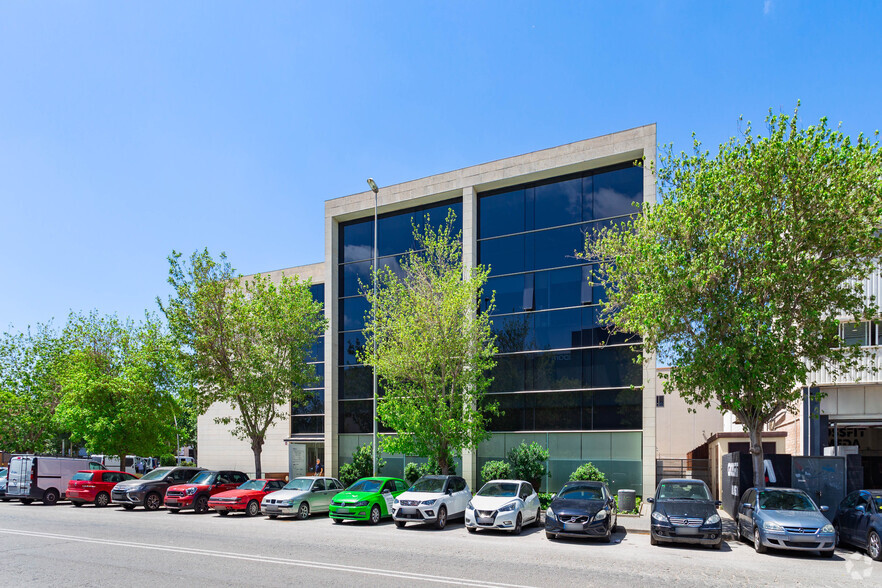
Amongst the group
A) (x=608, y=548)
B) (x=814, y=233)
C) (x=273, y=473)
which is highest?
(x=814, y=233)

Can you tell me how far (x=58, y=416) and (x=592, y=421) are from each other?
28.3 m

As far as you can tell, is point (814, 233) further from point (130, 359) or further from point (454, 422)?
point (130, 359)

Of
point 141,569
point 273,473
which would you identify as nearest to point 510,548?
point 141,569

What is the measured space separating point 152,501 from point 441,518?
1305 centimetres

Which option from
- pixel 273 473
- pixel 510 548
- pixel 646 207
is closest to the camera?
pixel 510 548

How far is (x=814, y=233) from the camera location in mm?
17625

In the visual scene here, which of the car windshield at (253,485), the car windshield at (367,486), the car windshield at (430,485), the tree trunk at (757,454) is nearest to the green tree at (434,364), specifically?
the car windshield at (367,486)

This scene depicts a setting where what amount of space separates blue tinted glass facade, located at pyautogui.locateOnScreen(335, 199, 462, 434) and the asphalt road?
14657 mm

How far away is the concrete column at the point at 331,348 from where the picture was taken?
34.0 metres

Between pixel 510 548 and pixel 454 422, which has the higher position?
pixel 454 422

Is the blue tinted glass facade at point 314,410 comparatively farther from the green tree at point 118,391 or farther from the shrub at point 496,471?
the shrub at point 496,471

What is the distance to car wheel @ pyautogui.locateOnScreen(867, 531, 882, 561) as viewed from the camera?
46.2 ft

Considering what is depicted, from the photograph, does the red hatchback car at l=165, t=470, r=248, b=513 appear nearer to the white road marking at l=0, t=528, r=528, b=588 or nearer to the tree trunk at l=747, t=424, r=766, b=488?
the white road marking at l=0, t=528, r=528, b=588

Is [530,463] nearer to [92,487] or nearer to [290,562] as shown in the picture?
[290,562]
